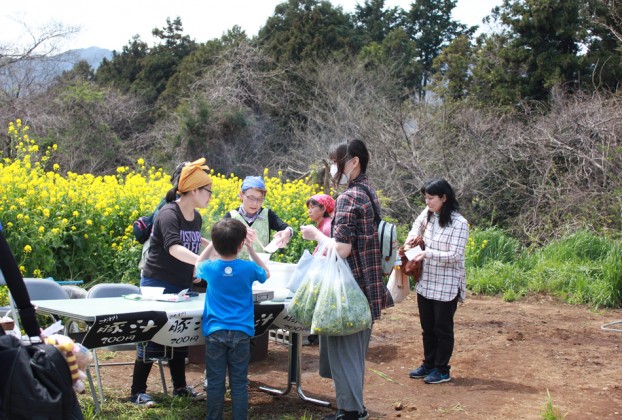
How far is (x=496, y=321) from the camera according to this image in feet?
26.9

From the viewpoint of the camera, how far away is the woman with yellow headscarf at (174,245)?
14.9ft

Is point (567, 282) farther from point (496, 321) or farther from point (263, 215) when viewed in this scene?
point (263, 215)

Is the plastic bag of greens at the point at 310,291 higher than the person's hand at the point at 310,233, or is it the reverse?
the person's hand at the point at 310,233

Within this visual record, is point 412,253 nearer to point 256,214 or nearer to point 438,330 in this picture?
point 438,330

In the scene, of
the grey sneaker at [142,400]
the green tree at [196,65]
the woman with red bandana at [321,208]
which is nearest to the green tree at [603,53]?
the green tree at [196,65]

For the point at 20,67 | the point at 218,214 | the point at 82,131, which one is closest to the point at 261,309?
the point at 218,214

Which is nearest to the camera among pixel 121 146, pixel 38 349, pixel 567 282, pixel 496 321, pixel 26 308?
pixel 38 349

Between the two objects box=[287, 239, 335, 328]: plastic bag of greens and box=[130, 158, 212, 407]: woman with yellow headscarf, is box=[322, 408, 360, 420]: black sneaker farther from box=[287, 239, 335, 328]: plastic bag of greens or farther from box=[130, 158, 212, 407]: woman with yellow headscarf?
box=[130, 158, 212, 407]: woman with yellow headscarf

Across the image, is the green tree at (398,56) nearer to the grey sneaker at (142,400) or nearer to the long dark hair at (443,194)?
the long dark hair at (443,194)

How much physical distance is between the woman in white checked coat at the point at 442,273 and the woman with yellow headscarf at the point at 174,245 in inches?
71.2

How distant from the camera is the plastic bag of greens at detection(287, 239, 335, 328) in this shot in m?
4.36

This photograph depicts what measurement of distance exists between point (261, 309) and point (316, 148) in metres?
15.3

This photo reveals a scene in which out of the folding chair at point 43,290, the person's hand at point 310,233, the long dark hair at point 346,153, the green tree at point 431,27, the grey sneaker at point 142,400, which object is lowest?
the grey sneaker at point 142,400

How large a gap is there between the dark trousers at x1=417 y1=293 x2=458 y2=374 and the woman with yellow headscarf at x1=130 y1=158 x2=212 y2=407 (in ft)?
6.20
